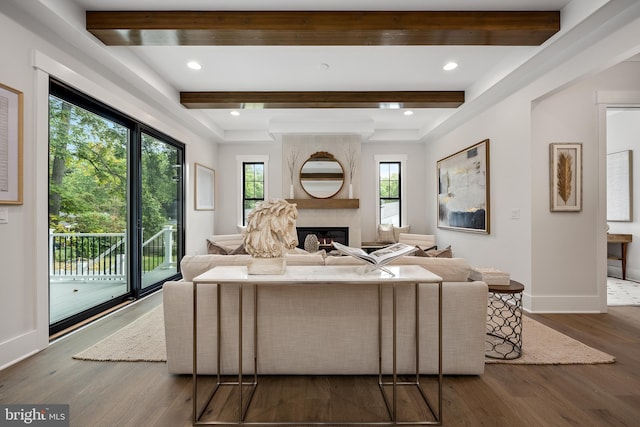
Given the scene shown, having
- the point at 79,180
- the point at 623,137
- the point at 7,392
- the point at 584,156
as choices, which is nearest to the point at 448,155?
the point at 584,156

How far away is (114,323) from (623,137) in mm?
7446

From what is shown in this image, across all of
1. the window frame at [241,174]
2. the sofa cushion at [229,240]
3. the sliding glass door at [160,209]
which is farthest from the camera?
the window frame at [241,174]

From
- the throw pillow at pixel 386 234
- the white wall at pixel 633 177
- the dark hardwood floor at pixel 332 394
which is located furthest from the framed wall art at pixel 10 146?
the white wall at pixel 633 177

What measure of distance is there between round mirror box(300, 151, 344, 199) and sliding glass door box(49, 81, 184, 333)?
8.02 feet

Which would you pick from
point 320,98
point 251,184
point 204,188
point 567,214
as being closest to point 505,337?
point 567,214

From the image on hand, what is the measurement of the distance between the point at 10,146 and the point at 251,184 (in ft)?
14.8

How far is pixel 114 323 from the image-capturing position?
2.96 meters

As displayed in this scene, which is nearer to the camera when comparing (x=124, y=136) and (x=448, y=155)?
(x=124, y=136)

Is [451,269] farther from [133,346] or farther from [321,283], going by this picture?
[133,346]

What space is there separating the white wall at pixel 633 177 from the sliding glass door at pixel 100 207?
6.90 metres

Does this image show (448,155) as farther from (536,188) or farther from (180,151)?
(180,151)

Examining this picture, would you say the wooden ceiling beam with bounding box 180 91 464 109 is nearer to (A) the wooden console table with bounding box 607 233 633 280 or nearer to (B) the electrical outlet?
(B) the electrical outlet

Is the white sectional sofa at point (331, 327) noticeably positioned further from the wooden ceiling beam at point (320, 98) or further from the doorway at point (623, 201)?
the doorway at point (623, 201)

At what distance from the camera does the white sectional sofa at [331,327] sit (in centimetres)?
196
